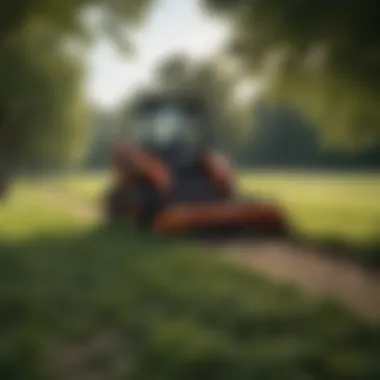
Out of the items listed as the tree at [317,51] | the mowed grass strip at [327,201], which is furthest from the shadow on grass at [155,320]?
the tree at [317,51]

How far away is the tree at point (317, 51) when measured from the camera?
3.60ft

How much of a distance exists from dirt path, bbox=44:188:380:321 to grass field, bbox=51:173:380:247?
3 cm

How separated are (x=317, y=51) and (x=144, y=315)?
1.58ft

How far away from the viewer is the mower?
1098mm

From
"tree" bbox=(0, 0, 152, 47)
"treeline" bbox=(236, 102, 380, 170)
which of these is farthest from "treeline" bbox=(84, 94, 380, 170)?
"tree" bbox=(0, 0, 152, 47)

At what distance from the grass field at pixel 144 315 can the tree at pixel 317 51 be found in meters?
0.28

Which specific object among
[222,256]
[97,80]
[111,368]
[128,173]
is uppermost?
[97,80]

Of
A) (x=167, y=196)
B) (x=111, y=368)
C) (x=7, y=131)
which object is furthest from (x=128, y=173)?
(x=111, y=368)

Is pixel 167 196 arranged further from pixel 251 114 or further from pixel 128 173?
pixel 251 114

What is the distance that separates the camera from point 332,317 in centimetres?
107

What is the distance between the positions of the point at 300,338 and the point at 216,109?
36 cm

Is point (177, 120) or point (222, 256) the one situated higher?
point (177, 120)

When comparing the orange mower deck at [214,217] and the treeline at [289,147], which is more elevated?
the treeline at [289,147]

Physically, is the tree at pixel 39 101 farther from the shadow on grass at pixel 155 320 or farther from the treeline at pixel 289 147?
the treeline at pixel 289 147
